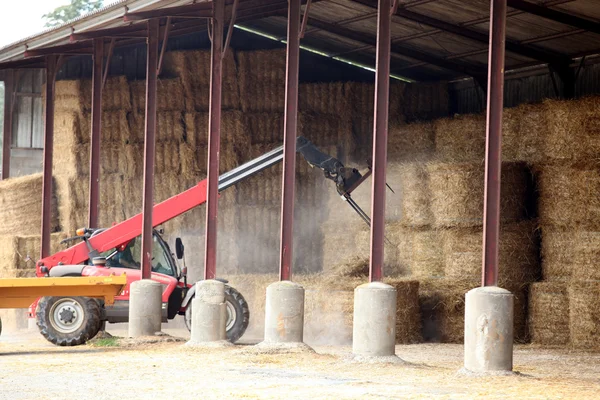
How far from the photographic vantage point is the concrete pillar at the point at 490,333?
13.1m

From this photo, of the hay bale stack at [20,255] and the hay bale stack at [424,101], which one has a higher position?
the hay bale stack at [424,101]

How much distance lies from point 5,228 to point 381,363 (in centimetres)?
1241

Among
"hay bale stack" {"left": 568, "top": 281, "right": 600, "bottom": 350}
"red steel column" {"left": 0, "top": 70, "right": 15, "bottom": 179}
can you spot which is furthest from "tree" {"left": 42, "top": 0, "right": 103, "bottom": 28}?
"hay bale stack" {"left": 568, "top": 281, "right": 600, "bottom": 350}

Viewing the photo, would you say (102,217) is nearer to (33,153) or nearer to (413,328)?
(33,153)

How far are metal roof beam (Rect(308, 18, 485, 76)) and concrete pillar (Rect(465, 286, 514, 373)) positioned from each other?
1139 cm

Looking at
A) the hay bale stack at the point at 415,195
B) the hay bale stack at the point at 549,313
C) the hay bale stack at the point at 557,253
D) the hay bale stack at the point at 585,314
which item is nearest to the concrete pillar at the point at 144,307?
the hay bale stack at the point at 415,195

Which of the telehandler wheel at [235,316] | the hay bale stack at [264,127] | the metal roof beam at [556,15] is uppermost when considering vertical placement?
the metal roof beam at [556,15]

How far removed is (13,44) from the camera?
2255cm

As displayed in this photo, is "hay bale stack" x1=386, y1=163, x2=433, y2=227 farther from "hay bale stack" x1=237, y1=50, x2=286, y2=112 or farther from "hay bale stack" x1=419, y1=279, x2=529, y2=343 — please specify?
"hay bale stack" x1=237, y1=50, x2=286, y2=112

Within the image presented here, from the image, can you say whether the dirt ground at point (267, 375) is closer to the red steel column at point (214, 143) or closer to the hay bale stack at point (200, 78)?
the red steel column at point (214, 143)

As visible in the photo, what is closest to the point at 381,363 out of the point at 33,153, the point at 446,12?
the point at 446,12

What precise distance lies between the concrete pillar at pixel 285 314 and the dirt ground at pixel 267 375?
422 mm

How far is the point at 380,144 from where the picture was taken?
1505 centimetres

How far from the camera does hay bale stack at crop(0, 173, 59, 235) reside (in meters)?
24.3
